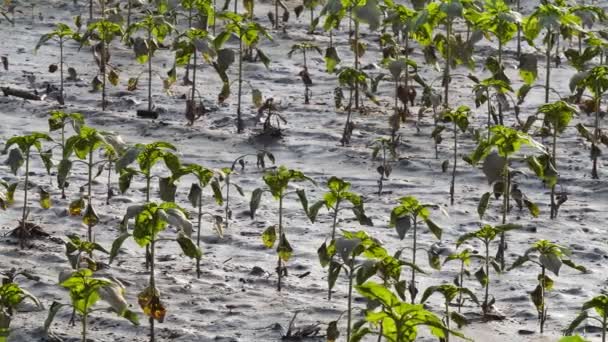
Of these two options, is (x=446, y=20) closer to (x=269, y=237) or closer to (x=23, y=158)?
(x=269, y=237)

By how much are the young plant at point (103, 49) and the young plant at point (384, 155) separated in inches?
80.2

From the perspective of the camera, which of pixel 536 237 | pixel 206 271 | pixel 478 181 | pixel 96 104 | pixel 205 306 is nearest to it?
pixel 205 306

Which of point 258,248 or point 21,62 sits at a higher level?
point 21,62

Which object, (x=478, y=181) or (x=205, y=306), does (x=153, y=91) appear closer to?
(x=478, y=181)

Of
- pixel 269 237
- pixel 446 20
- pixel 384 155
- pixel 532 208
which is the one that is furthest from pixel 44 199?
pixel 446 20

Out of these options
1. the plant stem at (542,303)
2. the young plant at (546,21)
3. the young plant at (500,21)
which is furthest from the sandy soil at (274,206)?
the young plant at (500,21)

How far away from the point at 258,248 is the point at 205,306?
0.87 meters

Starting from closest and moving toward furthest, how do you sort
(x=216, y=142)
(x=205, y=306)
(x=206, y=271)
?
(x=205, y=306)
(x=206, y=271)
(x=216, y=142)

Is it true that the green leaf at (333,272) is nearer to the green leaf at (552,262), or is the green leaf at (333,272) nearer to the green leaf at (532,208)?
the green leaf at (552,262)

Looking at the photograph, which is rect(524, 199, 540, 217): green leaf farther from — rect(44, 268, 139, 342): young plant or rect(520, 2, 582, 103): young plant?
rect(44, 268, 139, 342): young plant

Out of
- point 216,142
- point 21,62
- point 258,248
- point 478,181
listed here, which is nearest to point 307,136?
point 216,142

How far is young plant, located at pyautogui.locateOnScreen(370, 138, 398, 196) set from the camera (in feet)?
25.2

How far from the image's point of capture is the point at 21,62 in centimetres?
1023

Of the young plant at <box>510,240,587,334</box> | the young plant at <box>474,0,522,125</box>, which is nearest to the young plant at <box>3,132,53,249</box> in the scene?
the young plant at <box>510,240,587,334</box>
